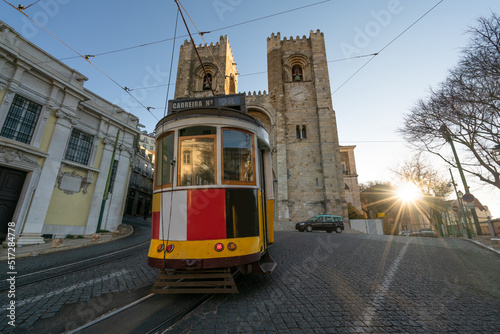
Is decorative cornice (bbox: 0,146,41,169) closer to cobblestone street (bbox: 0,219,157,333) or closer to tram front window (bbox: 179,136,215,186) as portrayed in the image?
cobblestone street (bbox: 0,219,157,333)

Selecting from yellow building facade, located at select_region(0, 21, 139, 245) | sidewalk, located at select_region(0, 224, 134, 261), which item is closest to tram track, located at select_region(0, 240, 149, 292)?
sidewalk, located at select_region(0, 224, 134, 261)

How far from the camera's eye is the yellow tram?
107 inches

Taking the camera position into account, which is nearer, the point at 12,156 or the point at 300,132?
the point at 12,156

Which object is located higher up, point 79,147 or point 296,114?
point 296,114

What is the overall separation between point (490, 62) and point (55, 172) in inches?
786

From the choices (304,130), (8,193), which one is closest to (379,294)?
(8,193)

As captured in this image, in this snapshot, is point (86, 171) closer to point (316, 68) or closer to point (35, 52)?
point (35, 52)

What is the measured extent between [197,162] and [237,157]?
0.61 meters

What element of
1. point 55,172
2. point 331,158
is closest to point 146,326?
point 55,172

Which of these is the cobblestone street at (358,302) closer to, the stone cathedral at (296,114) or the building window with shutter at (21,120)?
the building window with shutter at (21,120)

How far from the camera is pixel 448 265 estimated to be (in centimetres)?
479

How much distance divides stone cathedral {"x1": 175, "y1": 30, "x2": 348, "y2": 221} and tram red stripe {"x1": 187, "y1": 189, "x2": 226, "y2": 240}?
1796 centimetres

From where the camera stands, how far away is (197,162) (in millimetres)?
3035

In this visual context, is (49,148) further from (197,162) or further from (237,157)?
(237,157)
